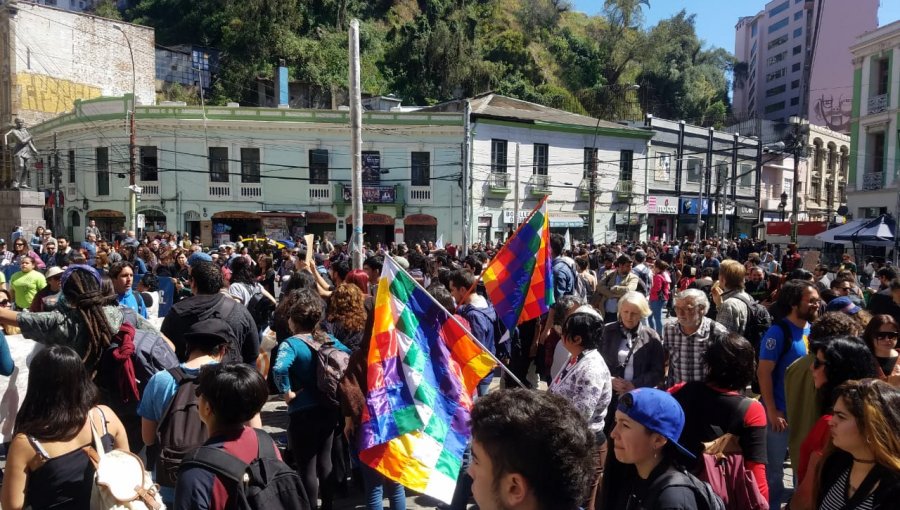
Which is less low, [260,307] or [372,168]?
[372,168]

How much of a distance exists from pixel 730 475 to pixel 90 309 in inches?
142

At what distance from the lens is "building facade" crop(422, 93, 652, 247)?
3073cm

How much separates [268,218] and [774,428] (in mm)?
Answer: 28045

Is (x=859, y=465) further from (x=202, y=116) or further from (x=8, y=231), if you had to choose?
(x=202, y=116)

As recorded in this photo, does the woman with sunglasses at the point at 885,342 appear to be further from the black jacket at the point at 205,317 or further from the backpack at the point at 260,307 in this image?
the backpack at the point at 260,307

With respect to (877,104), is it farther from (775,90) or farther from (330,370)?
(775,90)

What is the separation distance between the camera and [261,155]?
3006 cm

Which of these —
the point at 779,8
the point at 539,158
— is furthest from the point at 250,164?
the point at 779,8

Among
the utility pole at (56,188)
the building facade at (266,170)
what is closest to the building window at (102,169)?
the building facade at (266,170)

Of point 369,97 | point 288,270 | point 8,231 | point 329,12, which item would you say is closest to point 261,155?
point 369,97

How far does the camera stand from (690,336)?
4723mm

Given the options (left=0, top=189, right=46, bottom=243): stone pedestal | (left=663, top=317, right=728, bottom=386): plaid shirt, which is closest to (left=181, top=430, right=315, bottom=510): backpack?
(left=663, top=317, right=728, bottom=386): plaid shirt

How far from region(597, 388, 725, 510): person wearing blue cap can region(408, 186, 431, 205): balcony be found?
28339mm

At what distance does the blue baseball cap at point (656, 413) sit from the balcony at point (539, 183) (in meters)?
30.1
